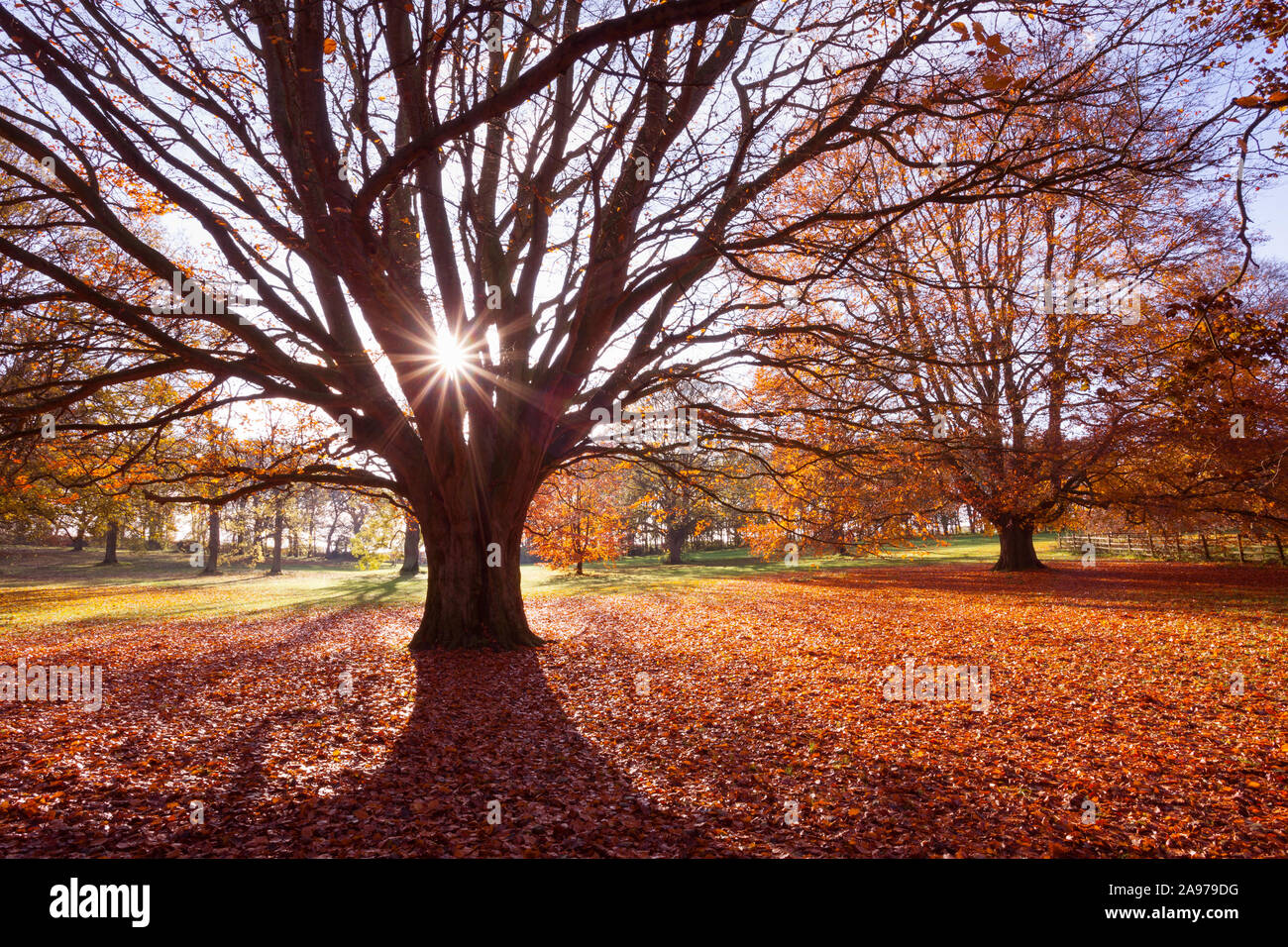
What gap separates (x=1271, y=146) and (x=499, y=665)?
34.0 ft

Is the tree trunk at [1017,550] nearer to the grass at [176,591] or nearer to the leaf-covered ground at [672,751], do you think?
the grass at [176,591]

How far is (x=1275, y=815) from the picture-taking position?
3.80 m

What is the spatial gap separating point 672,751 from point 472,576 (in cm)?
525

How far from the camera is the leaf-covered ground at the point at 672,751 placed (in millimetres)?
3748

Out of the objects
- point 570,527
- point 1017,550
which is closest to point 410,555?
point 570,527

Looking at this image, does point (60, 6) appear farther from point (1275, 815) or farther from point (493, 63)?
point (1275, 815)

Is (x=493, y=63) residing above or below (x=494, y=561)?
above

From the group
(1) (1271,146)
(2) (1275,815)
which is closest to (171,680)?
(2) (1275,815)

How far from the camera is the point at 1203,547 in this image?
103 ft

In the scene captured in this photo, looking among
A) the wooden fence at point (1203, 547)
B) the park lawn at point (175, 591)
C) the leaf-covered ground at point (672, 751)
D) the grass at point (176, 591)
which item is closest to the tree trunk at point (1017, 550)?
the grass at point (176, 591)

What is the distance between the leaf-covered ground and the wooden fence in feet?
84.4

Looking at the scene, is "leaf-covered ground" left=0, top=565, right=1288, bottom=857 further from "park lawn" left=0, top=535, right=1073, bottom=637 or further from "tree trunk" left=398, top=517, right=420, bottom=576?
"tree trunk" left=398, top=517, right=420, bottom=576

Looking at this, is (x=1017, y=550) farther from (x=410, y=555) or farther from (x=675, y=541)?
(x=410, y=555)

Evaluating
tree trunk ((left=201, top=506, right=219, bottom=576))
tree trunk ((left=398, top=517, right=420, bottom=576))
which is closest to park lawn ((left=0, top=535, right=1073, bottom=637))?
tree trunk ((left=201, top=506, right=219, bottom=576))
